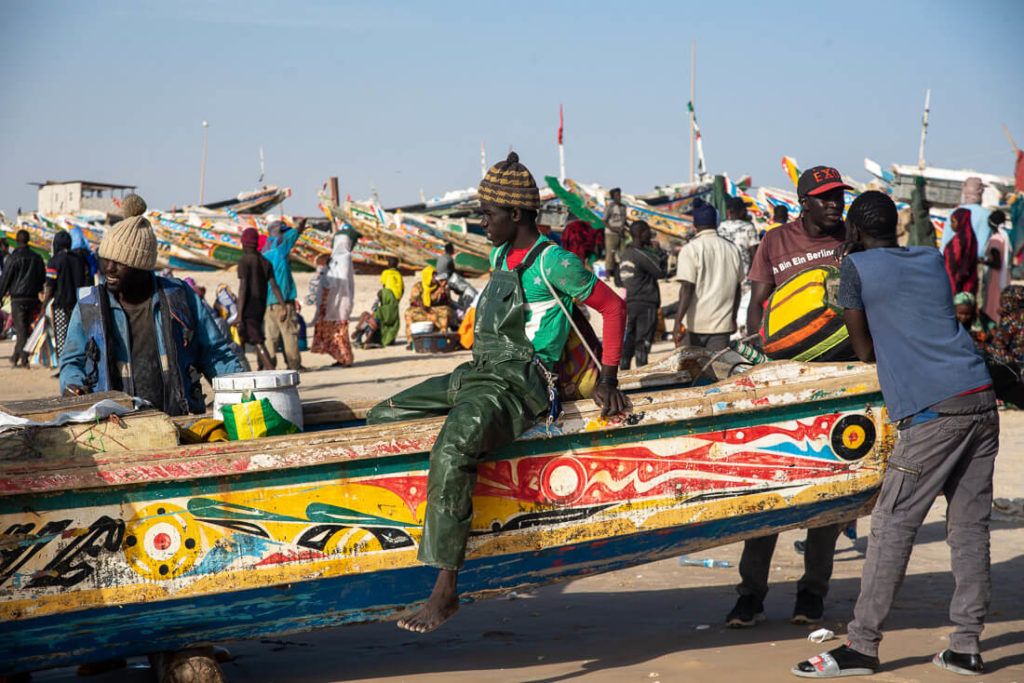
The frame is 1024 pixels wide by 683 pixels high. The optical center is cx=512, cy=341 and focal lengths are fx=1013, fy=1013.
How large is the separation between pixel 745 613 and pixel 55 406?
9.86 feet

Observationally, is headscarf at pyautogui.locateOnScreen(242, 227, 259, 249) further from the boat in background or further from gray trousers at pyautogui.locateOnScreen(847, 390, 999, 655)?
the boat in background

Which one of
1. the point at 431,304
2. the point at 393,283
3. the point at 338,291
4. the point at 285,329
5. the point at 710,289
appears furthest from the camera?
the point at 393,283

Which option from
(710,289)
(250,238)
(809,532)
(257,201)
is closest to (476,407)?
(809,532)

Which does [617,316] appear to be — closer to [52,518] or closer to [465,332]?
[52,518]

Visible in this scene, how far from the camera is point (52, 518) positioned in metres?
3.31

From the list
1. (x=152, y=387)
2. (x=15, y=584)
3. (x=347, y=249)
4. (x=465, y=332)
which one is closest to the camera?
(x=15, y=584)

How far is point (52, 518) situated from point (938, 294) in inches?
122

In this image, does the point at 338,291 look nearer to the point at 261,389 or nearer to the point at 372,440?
the point at 261,389

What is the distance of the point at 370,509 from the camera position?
361 cm

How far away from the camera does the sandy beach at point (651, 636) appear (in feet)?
12.8

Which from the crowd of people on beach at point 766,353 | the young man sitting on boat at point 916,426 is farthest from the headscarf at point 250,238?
the young man sitting on boat at point 916,426

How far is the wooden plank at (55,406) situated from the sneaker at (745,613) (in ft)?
8.86

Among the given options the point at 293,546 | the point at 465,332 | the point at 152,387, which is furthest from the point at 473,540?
the point at 465,332

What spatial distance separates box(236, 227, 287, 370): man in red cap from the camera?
12.1m
